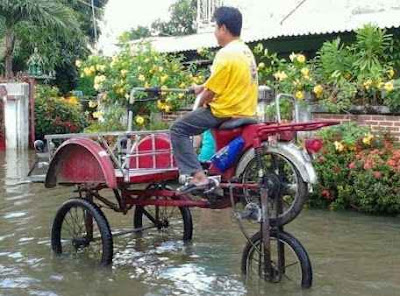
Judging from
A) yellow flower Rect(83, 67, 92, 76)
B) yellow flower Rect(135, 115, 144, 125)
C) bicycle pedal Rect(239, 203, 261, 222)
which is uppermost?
yellow flower Rect(83, 67, 92, 76)

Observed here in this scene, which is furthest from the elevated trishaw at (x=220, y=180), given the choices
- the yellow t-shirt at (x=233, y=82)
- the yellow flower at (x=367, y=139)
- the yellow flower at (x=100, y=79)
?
the yellow flower at (x=100, y=79)

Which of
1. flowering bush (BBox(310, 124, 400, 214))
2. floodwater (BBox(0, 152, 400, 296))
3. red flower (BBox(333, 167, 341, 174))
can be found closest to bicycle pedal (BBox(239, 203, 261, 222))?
floodwater (BBox(0, 152, 400, 296))

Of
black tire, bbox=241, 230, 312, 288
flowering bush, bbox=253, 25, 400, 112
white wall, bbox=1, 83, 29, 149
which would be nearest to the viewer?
black tire, bbox=241, 230, 312, 288

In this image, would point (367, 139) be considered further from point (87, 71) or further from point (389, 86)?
point (87, 71)

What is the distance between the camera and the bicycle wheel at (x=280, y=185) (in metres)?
5.36

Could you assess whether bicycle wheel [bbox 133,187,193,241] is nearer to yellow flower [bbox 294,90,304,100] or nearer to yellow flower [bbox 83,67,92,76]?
yellow flower [bbox 294,90,304,100]

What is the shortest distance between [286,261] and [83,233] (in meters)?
2.19

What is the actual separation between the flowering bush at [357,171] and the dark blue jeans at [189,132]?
3.71 metres

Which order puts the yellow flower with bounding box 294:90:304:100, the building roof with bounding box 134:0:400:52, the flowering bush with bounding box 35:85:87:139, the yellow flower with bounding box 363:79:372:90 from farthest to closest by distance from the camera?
the flowering bush with bounding box 35:85:87:139, the building roof with bounding box 134:0:400:52, the yellow flower with bounding box 294:90:304:100, the yellow flower with bounding box 363:79:372:90

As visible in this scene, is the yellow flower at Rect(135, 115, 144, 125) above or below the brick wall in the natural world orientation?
above

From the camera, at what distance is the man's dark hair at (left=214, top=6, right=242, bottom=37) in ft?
18.0

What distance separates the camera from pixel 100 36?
3250 cm

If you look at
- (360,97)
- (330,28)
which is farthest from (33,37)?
(360,97)

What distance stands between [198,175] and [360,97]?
16.3 feet
